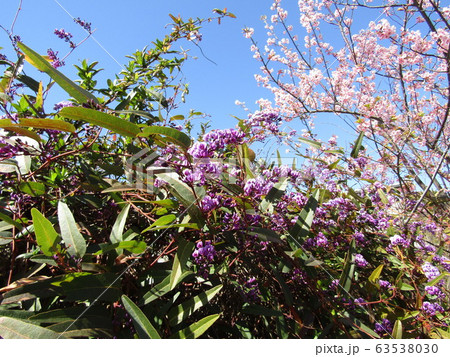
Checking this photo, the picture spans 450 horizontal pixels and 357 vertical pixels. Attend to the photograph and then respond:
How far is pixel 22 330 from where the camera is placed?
0.62m

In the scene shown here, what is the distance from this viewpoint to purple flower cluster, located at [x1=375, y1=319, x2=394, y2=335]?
953mm

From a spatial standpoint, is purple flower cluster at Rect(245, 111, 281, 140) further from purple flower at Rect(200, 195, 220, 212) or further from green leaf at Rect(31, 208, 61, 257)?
green leaf at Rect(31, 208, 61, 257)

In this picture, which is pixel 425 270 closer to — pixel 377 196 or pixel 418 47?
pixel 377 196

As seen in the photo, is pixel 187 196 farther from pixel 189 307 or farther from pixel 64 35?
pixel 64 35

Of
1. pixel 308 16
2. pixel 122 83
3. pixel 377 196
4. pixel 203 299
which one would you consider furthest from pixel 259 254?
pixel 308 16

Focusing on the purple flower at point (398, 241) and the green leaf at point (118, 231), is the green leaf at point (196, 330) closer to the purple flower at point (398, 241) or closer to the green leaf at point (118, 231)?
the green leaf at point (118, 231)

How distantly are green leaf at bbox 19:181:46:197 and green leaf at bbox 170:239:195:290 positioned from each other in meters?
0.55

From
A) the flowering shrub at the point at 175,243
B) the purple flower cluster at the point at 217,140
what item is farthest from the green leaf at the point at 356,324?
the purple flower cluster at the point at 217,140

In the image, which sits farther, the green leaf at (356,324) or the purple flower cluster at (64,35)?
the purple flower cluster at (64,35)

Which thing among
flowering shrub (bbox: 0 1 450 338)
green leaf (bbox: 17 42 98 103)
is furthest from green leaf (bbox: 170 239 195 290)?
green leaf (bbox: 17 42 98 103)

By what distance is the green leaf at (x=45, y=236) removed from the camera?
2.35 feet

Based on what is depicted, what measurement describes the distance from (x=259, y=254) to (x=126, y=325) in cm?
49

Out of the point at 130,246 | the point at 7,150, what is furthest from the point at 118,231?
the point at 7,150

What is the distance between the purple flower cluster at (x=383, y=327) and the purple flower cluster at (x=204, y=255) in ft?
2.08
